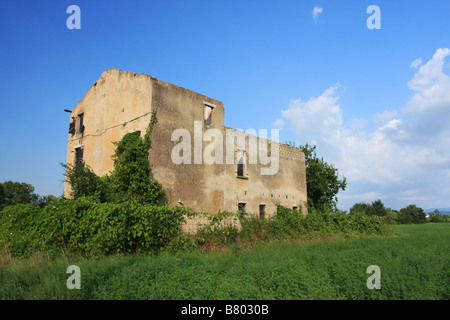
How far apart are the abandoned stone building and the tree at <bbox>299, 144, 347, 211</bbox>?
21.7ft

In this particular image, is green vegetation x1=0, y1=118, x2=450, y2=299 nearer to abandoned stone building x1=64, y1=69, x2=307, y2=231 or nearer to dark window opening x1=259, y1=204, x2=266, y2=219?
abandoned stone building x1=64, y1=69, x2=307, y2=231

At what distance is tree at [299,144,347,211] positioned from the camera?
2420 cm

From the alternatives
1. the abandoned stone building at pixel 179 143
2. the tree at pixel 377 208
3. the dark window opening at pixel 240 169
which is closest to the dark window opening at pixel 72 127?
the abandoned stone building at pixel 179 143

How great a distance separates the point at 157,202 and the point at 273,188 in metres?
9.07

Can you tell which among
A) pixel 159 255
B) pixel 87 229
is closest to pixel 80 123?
pixel 87 229

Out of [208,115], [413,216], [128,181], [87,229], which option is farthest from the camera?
[413,216]

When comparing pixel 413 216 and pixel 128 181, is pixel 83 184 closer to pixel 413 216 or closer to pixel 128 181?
pixel 128 181

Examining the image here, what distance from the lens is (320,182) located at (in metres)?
24.2

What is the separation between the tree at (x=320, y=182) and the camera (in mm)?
24203

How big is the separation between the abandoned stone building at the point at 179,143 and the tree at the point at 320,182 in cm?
662

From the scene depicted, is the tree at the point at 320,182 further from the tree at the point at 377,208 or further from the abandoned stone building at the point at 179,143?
the tree at the point at 377,208

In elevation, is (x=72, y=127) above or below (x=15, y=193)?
above

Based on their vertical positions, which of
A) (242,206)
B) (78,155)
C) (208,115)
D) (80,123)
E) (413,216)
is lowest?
(413,216)

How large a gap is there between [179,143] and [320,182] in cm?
1504
